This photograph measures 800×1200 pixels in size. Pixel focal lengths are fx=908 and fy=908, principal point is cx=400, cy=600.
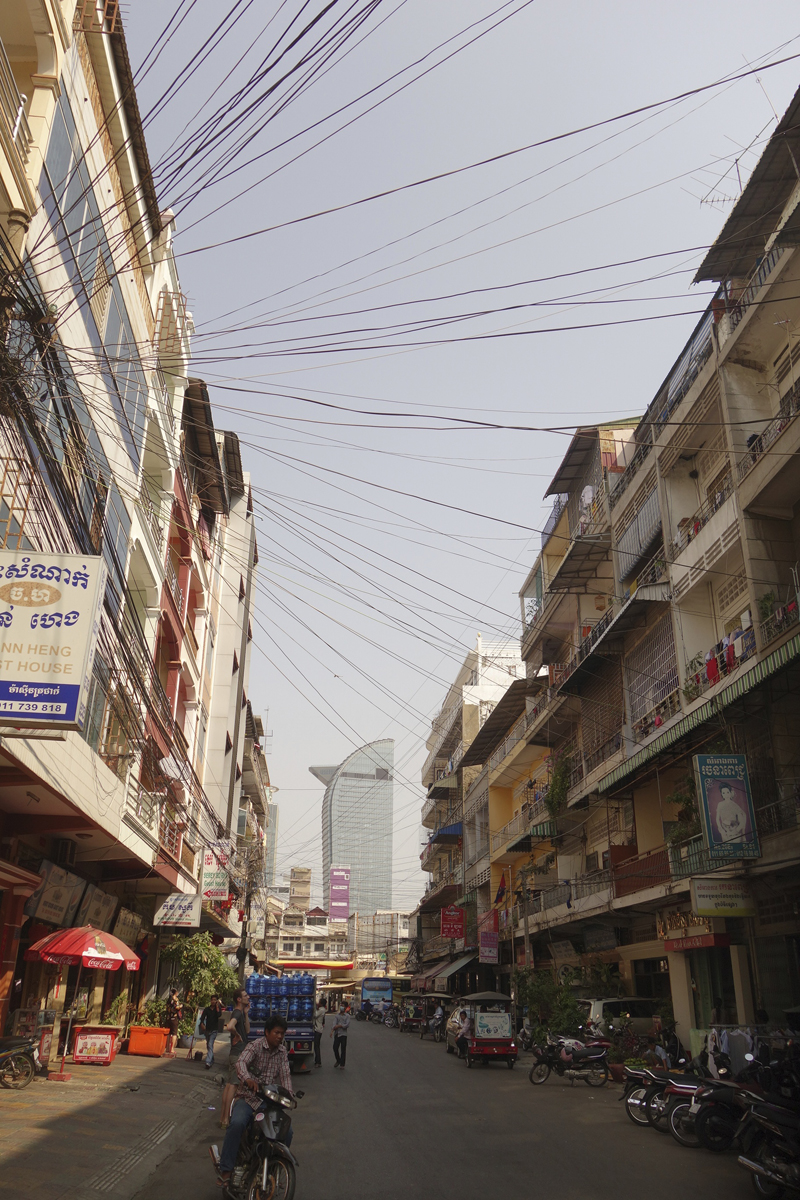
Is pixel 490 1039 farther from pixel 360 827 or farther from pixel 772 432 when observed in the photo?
pixel 360 827

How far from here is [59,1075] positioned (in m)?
14.9

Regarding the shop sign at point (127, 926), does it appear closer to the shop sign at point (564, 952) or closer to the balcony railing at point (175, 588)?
the balcony railing at point (175, 588)

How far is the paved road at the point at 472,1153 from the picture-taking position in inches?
335

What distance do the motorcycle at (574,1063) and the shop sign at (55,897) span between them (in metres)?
10.00

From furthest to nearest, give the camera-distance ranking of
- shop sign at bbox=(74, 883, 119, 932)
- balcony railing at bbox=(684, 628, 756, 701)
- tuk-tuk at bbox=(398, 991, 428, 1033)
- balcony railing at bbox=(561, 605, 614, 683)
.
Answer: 1. tuk-tuk at bbox=(398, 991, 428, 1033)
2. balcony railing at bbox=(561, 605, 614, 683)
3. balcony railing at bbox=(684, 628, 756, 701)
4. shop sign at bbox=(74, 883, 119, 932)

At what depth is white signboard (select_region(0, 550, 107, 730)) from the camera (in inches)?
311

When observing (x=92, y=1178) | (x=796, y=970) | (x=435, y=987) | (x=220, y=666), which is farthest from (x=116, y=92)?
(x=435, y=987)

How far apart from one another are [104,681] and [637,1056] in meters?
14.6

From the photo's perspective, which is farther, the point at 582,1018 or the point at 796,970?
the point at 582,1018

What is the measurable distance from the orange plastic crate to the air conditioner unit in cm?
616

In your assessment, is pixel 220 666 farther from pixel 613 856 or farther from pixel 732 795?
pixel 732 795

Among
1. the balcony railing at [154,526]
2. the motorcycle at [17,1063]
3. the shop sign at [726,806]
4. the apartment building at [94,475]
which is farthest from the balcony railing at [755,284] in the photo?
the motorcycle at [17,1063]

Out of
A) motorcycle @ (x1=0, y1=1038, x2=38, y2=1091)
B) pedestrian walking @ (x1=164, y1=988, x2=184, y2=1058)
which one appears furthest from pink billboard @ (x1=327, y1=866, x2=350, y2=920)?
motorcycle @ (x1=0, y1=1038, x2=38, y2=1091)

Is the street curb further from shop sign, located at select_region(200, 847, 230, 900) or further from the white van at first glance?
shop sign, located at select_region(200, 847, 230, 900)
